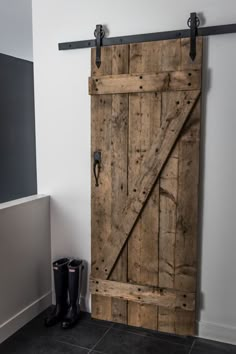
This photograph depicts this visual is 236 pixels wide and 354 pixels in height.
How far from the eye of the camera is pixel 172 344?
2363 millimetres

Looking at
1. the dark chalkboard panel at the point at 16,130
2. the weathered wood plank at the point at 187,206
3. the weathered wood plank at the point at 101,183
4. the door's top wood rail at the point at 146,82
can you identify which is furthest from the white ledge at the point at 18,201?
the dark chalkboard panel at the point at 16,130

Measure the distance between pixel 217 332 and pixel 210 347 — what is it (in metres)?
0.12

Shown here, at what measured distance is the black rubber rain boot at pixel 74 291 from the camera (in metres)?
2.59

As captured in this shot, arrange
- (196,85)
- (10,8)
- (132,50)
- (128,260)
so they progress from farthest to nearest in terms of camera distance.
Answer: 1. (10,8)
2. (128,260)
3. (132,50)
4. (196,85)

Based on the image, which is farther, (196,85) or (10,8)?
(10,8)

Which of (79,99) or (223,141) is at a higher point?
(79,99)

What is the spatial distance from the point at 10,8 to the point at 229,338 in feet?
10.9

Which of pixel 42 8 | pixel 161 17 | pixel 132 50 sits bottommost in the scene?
pixel 132 50

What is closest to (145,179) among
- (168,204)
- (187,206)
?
(168,204)

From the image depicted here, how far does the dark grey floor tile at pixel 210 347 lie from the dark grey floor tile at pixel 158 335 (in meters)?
0.05

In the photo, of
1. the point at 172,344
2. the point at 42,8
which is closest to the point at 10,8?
the point at 42,8

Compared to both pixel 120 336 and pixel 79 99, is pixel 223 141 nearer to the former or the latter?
pixel 79 99

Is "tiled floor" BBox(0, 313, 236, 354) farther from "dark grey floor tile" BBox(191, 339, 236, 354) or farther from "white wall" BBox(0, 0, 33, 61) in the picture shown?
"white wall" BBox(0, 0, 33, 61)

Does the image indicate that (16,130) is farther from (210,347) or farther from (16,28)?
(210,347)
